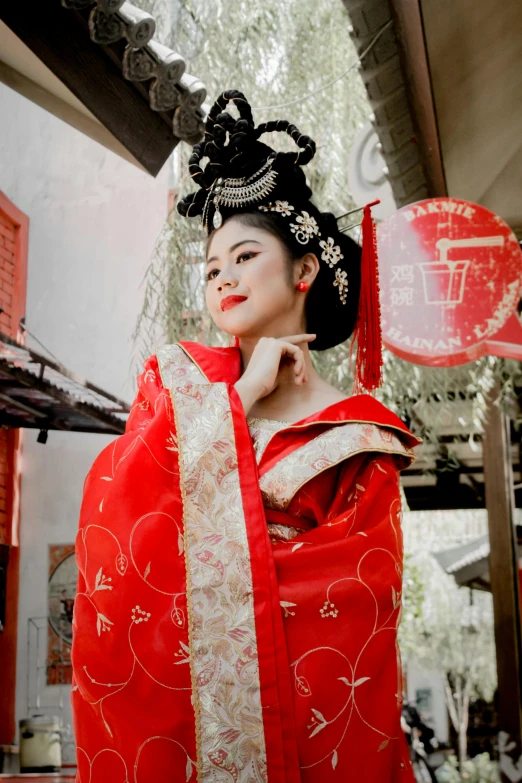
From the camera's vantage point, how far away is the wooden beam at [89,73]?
2426 millimetres

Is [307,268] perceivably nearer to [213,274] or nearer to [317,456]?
[213,274]

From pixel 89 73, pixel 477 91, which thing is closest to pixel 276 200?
pixel 89 73

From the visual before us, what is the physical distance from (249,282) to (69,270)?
1.92 meters

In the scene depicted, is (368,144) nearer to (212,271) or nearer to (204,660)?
(212,271)

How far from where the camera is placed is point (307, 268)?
1.69m

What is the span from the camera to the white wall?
3.18 metres

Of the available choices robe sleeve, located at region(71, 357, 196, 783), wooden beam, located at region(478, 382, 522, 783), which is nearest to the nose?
robe sleeve, located at region(71, 357, 196, 783)

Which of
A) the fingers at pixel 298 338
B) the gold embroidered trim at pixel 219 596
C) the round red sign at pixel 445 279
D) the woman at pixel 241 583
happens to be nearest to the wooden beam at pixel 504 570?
the round red sign at pixel 445 279

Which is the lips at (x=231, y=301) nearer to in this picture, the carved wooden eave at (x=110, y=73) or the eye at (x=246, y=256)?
the eye at (x=246, y=256)

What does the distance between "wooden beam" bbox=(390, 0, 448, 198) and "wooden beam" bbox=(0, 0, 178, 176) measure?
32.6 inches

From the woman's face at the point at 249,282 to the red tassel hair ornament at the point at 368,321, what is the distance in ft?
0.54

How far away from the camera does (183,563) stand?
51.3 inches

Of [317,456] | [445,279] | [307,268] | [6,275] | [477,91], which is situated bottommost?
[317,456]

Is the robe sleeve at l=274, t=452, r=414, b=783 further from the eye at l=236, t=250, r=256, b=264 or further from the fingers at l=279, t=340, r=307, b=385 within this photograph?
the eye at l=236, t=250, r=256, b=264
